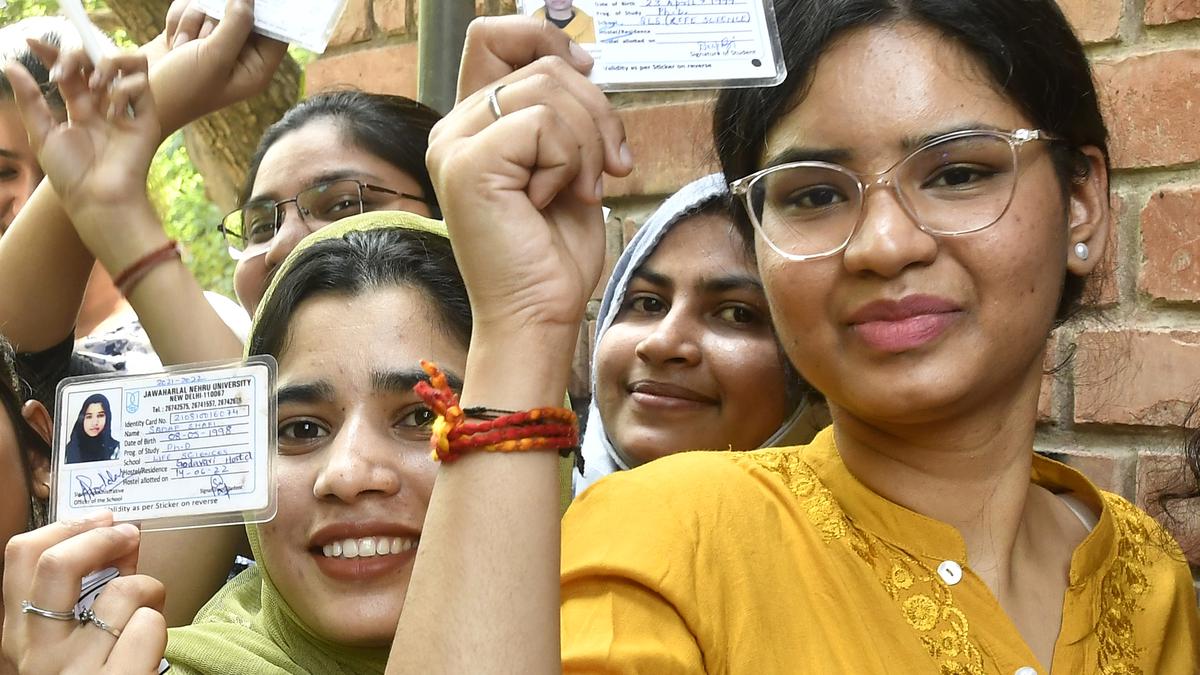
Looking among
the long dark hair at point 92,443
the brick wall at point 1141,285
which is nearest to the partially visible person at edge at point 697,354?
the brick wall at point 1141,285

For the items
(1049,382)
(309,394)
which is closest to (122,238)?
(309,394)

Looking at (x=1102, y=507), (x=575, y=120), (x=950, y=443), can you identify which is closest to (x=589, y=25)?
(x=575, y=120)

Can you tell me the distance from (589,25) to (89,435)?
610 millimetres

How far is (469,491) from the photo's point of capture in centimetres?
107

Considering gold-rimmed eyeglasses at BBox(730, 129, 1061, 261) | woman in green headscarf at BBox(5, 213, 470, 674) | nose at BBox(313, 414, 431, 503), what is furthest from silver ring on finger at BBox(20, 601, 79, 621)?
gold-rimmed eyeglasses at BBox(730, 129, 1061, 261)

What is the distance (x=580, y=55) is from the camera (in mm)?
1137

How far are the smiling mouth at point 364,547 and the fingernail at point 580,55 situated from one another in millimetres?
603

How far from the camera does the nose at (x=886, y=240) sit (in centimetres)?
127

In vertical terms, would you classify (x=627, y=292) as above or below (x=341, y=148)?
below

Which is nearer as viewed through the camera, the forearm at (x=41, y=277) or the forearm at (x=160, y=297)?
the forearm at (x=160, y=297)

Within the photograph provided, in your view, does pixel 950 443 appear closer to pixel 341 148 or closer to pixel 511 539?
pixel 511 539

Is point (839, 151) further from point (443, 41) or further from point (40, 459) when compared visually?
point (40, 459)

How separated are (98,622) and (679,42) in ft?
2.52

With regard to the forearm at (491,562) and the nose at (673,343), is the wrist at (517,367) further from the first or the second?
the nose at (673,343)
